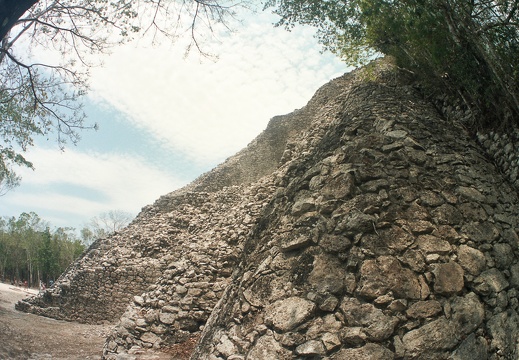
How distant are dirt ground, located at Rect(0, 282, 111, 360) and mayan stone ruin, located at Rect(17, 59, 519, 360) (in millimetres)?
1666

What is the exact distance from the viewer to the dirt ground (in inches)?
264

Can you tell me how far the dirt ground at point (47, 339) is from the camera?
22.0 ft

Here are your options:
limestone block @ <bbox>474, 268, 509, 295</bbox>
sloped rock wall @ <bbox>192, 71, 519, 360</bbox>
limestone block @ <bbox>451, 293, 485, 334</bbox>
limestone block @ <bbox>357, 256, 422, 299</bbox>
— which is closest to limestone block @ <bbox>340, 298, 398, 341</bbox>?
sloped rock wall @ <bbox>192, 71, 519, 360</bbox>

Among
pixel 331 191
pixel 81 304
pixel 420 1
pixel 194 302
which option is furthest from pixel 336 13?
pixel 81 304

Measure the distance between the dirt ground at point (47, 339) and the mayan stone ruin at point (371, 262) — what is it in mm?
1666

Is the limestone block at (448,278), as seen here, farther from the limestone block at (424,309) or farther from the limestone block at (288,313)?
the limestone block at (288,313)

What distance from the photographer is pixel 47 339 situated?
8078mm

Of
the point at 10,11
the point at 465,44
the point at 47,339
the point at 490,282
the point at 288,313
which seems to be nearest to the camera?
the point at 288,313

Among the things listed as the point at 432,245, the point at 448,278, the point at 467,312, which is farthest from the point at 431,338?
the point at 432,245

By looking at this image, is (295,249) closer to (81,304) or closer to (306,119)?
(81,304)

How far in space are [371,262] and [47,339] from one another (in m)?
7.95

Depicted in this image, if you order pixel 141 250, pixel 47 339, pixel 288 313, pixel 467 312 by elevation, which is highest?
pixel 141 250

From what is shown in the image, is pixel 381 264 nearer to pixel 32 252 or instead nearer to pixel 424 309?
pixel 424 309

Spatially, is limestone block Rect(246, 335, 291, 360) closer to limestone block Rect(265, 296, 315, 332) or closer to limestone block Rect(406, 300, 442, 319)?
limestone block Rect(265, 296, 315, 332)
